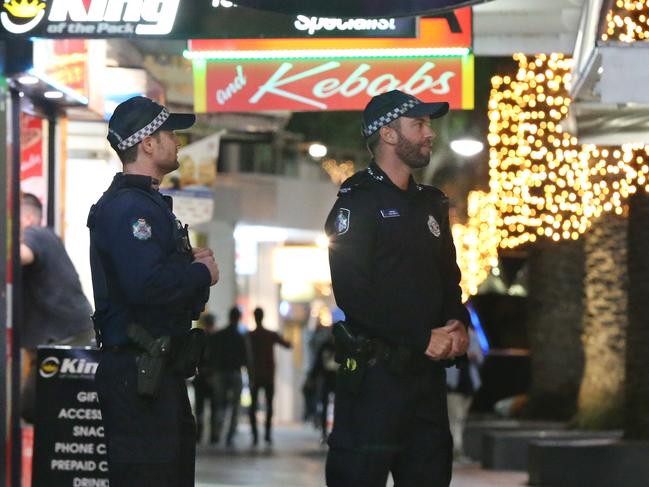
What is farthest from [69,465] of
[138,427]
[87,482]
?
[138,427]

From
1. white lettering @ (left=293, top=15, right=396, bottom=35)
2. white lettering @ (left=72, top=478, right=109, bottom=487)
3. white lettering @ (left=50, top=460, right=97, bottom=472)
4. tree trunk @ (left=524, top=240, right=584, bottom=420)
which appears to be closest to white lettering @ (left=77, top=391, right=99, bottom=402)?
white lettering @ (left=50, top=460, right=97, bottom=472)

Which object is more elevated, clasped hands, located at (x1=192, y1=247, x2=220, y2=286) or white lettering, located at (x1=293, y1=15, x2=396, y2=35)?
white lettering, located at (x1=293, y1=15, x2=396, y2=35)

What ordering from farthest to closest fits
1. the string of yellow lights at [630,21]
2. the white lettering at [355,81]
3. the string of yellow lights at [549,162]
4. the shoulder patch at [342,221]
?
the string of yellow lights at [549,162], the string of yellow lights at [630,21], the white lettering at [355,81], the shoulder patch at [342,221]

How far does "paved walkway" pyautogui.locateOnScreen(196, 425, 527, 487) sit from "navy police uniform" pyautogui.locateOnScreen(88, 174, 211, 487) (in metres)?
7.69

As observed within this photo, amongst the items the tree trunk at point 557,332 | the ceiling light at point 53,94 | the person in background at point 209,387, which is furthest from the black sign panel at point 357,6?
the person in background at point 209,387

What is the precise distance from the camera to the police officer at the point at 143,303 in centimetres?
631

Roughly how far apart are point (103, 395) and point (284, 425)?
1145 inches

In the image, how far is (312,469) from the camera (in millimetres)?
17453

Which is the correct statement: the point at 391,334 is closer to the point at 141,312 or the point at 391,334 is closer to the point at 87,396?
the point at 141,312

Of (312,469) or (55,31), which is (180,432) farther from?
(312,469)

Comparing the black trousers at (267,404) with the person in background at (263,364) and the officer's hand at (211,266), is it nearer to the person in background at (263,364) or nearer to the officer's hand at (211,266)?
the person in background at (263,364)

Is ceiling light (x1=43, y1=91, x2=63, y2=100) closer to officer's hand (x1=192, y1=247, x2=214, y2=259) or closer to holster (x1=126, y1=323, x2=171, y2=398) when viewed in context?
officer's hand (x1=192, y1=247, x2=214, y2=259)

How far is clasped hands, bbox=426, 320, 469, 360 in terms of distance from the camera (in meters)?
6.66

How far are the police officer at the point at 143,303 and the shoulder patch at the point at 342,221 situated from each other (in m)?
0.57
